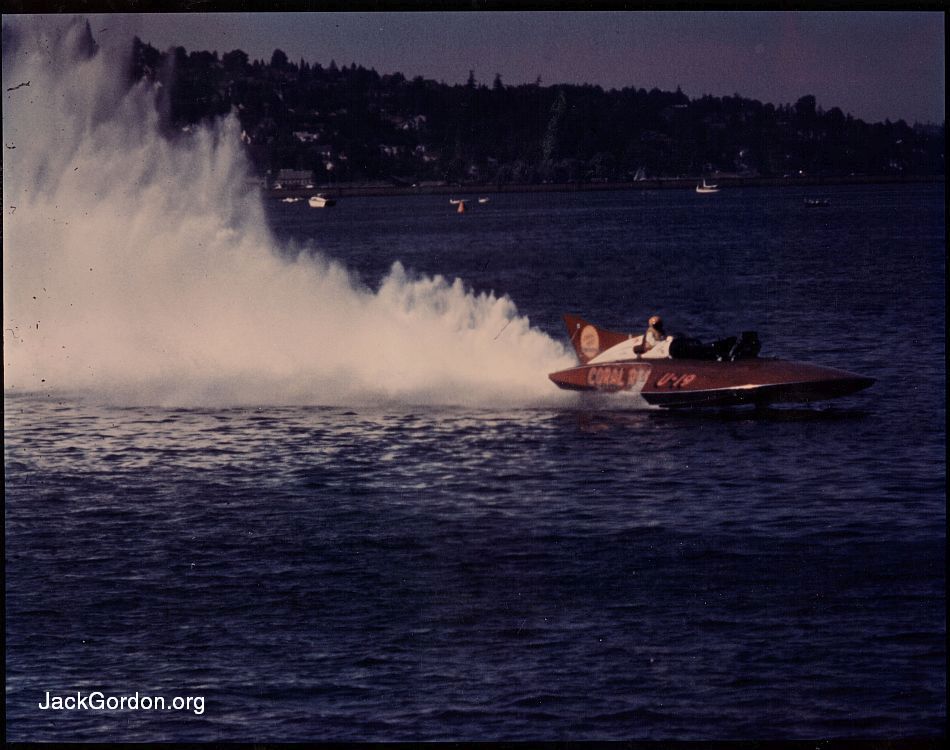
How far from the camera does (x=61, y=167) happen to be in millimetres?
47562

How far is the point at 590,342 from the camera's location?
32.1 metres

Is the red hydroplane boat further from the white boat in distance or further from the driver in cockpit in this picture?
the white boat in distance

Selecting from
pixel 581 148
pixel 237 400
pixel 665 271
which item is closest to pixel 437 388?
pixel 237 400

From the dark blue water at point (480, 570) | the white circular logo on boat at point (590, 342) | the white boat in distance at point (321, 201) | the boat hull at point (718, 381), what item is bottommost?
the dark blue water at point (480, 570)

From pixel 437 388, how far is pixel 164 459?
8.00 meters

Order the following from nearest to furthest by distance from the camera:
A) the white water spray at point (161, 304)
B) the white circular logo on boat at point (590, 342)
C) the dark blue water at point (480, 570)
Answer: the dark blue water at point (480, 570), the white circular logo on boat at point (590, 342), the white water spray at point (161, 304)

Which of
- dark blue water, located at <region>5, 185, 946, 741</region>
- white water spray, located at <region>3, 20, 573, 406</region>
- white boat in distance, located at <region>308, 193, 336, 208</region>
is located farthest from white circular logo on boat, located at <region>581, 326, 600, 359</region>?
white boat in distance, located at <region>308, 193, 336, 208</region>

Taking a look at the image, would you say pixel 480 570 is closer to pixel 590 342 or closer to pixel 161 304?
pixel 590 342

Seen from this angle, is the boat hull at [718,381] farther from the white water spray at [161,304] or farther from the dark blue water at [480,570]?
the white water spray at [161,304]

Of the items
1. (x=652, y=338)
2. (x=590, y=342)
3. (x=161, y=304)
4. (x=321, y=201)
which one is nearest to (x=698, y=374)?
(x=652, y=338)

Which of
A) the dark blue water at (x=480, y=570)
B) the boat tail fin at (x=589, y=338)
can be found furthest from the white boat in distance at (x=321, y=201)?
the boat tail fin at (x=589, y=338)

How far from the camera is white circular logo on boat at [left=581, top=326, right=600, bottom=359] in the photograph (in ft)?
105

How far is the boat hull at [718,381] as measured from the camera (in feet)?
96.7

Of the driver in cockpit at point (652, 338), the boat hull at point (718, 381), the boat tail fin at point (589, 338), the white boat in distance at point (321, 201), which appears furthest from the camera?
the white boat in distance at point (321, 201)
